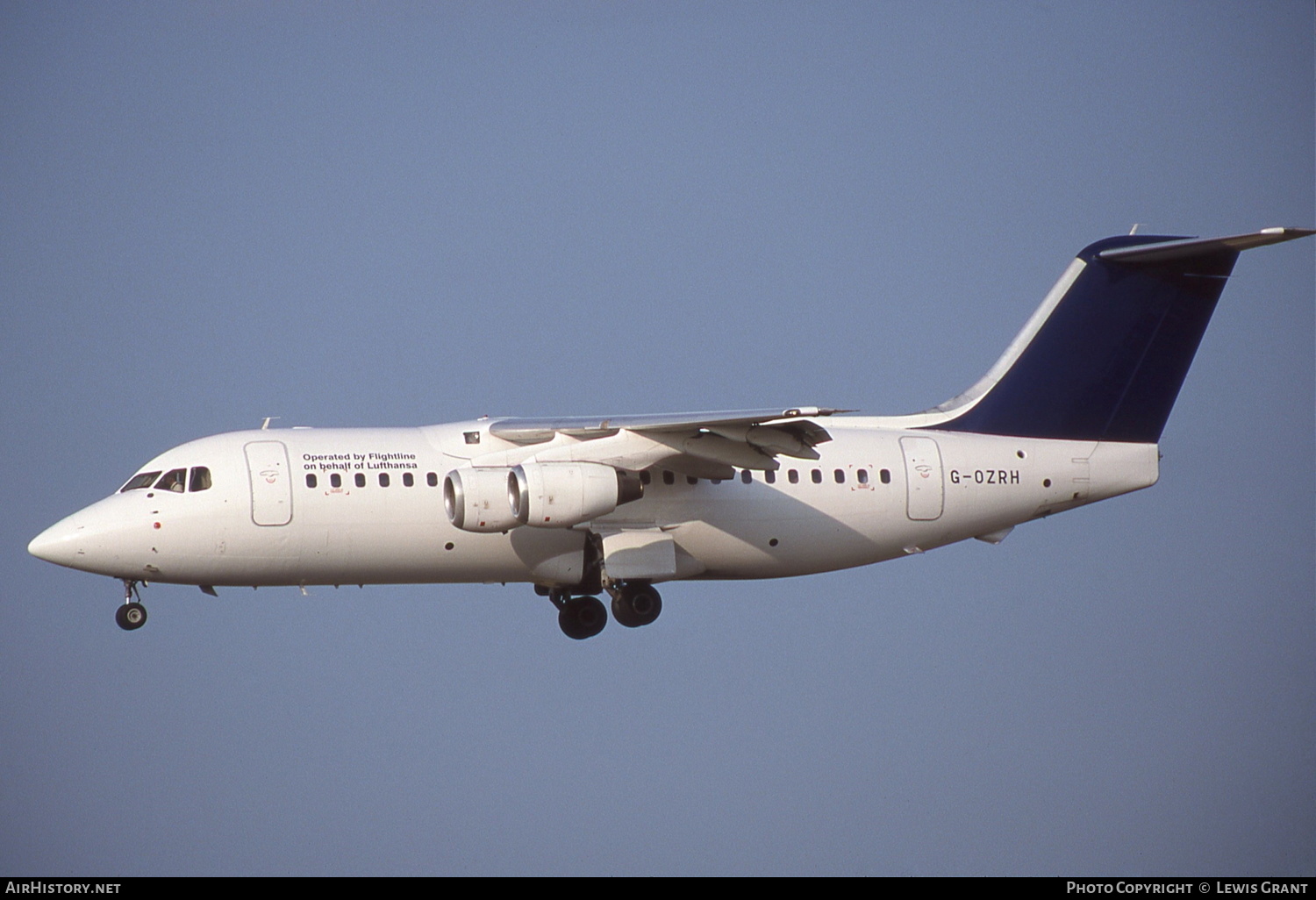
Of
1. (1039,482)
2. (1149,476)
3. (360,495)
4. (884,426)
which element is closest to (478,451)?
(360,495)

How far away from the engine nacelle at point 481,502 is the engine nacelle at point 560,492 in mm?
109

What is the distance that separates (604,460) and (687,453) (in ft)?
3.26

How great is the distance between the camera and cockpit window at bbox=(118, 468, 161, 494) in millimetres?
20922

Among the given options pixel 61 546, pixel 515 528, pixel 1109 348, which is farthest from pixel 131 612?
pixel 1109 348

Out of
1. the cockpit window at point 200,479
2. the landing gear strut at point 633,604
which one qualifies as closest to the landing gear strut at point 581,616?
the landing gear strut at point 633,604

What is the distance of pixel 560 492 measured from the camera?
20.1 metres

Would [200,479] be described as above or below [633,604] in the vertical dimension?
above

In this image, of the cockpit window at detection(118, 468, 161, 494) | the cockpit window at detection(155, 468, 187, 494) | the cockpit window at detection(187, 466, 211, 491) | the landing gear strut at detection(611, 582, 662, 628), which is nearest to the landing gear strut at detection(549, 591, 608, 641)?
the landing gear strut at detection(611, 582, 662, 628)

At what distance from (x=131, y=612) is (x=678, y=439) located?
271 inches

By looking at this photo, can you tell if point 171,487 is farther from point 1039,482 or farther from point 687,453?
point 1039,482

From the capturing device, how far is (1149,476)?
23625 millimetres

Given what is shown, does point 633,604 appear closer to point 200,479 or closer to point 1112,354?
point 200,479

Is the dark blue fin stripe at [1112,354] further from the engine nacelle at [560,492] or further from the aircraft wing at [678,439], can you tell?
the engine nacelle at [560,492]

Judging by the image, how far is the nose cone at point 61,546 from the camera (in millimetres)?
20438
